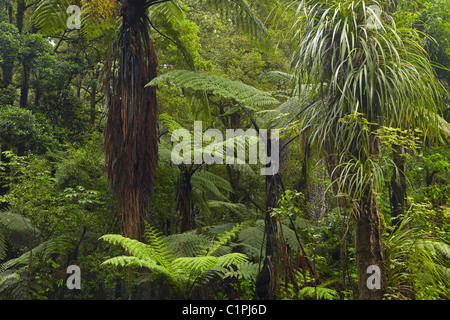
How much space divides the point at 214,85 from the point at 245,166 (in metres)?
2.20

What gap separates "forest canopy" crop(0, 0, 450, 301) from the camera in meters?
2.75

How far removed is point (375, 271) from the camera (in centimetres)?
263

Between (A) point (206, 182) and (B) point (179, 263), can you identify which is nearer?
(B) point (179, 263)

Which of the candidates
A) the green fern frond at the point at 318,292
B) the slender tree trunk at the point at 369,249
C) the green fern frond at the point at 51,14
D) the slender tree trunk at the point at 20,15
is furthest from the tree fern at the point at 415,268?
the slender tree trunk at the point at 20,15

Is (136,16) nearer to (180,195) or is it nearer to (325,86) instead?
(325,86)

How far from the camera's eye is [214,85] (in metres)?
3.87

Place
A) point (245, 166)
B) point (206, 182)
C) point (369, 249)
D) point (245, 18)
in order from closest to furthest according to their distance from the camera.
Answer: point (369, 249) → point (245, 18) → point (206, 182) → point (245, 166)

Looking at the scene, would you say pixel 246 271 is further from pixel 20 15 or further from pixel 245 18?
pixel 20 15

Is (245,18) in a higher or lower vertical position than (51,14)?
higher

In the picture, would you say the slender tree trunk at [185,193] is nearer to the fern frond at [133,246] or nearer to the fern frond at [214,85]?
the fern frond at [214,85]

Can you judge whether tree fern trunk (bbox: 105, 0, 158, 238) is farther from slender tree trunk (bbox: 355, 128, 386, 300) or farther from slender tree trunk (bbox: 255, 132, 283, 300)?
slender tree trunk (bbox: 355, 128, 386, 300)

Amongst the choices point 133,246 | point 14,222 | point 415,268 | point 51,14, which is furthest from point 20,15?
point 415,268
